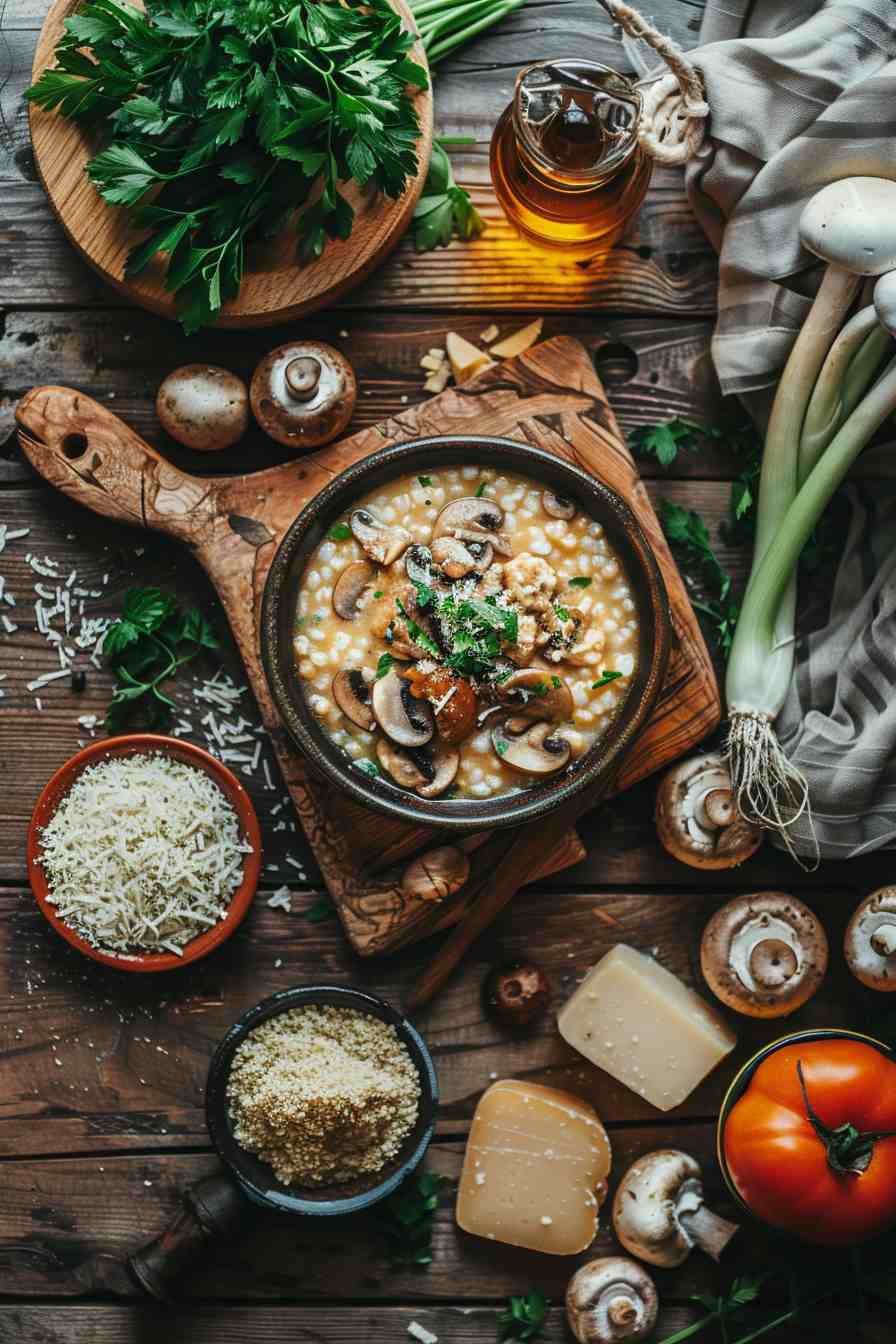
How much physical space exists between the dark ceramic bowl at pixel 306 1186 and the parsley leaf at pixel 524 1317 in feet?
1.48

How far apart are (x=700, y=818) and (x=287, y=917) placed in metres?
1.01

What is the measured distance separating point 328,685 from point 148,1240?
1405 mm

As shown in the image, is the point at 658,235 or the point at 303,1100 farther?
the point at 658,235

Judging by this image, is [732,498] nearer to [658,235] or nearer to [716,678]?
[716,678]

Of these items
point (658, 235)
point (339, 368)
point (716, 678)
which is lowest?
point (716, 678)

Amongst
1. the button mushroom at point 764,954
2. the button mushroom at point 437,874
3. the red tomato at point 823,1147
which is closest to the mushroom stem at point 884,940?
the button mushroom at point 764,954

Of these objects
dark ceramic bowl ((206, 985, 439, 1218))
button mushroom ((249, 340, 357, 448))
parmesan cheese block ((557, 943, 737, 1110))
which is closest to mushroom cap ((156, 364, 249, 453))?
button mushroom ((249, 340, 357, 448))

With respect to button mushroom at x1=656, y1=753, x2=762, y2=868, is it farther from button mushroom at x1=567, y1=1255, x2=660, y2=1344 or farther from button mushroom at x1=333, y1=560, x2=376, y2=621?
button mushroom at x1=567, y1=1255, x2=660, y2=1344

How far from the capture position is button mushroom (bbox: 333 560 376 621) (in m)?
2.63

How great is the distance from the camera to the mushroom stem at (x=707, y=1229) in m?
2.74

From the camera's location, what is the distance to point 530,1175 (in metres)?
2.76

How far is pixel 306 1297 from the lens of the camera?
2801 millimetres

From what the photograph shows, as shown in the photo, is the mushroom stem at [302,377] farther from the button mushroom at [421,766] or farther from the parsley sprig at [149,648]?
the button mushroom at [421,766]

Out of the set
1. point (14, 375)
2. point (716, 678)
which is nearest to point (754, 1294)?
point (716, 678)
